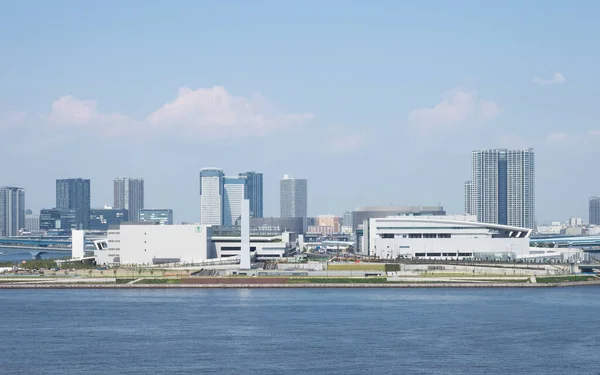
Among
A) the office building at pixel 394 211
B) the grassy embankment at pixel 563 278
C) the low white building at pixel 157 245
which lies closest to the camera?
the grassy embankment at pixel 563 278

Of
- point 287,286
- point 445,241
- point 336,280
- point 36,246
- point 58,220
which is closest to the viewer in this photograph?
point 287,286

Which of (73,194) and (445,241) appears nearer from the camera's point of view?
(445,241)

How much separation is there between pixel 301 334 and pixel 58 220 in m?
152

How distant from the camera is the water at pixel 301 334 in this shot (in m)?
26.1

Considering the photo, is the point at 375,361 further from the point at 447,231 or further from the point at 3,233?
the point at 3,233

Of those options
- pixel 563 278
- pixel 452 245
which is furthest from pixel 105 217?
pixel 563 278

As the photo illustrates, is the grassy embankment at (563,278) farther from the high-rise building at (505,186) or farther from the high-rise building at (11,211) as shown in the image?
the high-rise building at (11,211)

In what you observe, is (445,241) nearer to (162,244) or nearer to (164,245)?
(164,245)

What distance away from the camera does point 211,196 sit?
183 m

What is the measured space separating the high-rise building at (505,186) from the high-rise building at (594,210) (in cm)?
4777

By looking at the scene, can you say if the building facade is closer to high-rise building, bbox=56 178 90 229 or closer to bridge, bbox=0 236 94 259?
high-rise building, bbox=56 178 90 229

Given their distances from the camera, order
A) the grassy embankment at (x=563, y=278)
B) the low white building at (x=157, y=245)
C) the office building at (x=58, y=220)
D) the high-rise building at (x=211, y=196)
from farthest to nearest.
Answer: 1. the high-rise building at (x=211, y=196)
2. the office building at (x=58, y=220)
3. the low white building at (x=157, y=245)
4. the grassy embankment at (x=563, y=278)

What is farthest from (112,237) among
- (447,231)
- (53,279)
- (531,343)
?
(531,343)

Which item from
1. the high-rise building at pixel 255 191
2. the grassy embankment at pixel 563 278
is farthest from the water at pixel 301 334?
the high-rise building at pixel 255 191
